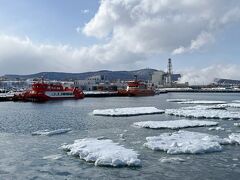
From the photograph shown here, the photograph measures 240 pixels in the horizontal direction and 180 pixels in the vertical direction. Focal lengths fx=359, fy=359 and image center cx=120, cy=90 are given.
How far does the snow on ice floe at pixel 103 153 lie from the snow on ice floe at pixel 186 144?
191 centimetres

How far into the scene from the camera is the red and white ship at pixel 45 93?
6888cm

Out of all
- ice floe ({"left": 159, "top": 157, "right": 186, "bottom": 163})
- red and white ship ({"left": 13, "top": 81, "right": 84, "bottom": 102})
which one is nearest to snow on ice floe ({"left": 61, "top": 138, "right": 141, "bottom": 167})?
ice floe ({"left": 159, "top": 157, "right": 186, "bottom": 163})

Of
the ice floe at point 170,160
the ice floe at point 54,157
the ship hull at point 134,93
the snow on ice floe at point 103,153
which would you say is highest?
the ship hull at point 134,93

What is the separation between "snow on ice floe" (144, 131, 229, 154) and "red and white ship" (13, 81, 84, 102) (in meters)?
51.0

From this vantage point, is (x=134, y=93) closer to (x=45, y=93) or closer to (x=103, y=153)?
(x=45, y=93)

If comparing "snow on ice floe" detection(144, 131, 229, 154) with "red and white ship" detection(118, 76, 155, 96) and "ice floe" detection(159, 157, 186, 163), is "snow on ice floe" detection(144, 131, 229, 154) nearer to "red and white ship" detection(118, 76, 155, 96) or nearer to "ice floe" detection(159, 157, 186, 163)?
"ice floe" detection(159, 157, 186, 163)

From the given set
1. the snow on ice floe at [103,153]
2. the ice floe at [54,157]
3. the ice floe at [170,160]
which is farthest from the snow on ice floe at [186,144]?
the ice floe at [54,157]

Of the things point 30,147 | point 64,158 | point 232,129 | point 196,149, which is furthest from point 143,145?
point 232,129

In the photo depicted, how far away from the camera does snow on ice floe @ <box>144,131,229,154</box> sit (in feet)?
58.6

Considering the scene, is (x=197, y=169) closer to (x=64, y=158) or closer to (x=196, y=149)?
(x=196, y=149)

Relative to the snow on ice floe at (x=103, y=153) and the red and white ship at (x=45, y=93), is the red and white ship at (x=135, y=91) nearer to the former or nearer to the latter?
the red and white ship at (x=45, y=93)

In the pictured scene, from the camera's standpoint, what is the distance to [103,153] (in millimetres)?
16578

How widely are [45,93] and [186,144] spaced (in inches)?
2169

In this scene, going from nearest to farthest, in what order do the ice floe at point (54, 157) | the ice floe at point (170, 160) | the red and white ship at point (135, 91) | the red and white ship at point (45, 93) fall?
the ice floe at point (170, 160)
the ice floe at point (54, 157)
the red and white ship at point (45, 93)
the red and white ship at point (135, 91)
